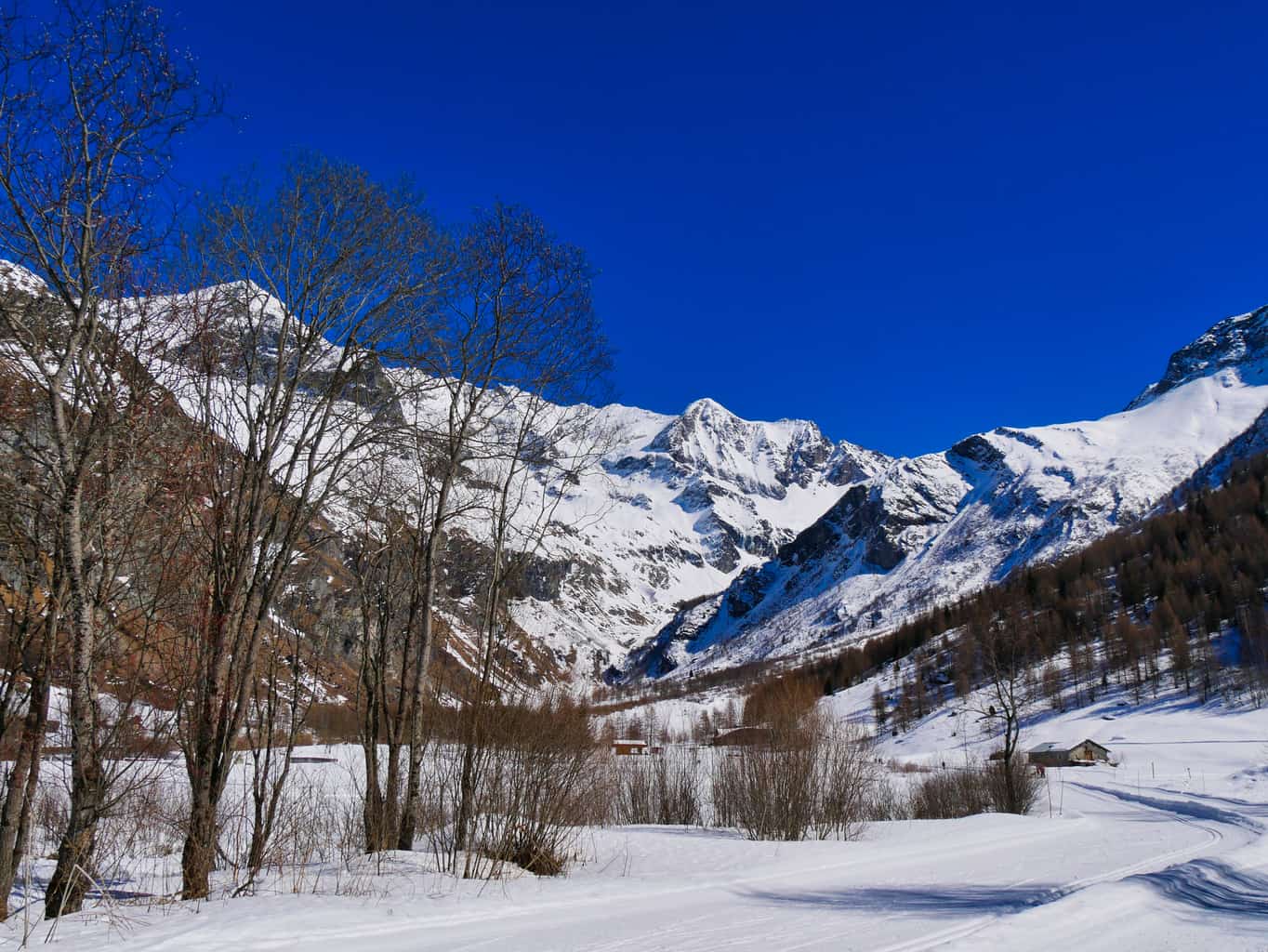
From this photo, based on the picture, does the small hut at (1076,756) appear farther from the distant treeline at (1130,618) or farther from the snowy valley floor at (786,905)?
the snowy valley floor at (786,905)

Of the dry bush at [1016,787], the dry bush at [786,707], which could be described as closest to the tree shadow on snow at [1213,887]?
the dry bush at [786,707]

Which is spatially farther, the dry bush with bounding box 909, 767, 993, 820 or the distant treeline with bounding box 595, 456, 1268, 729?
the distant treeline with bounding box 595, 456, 1268, 729

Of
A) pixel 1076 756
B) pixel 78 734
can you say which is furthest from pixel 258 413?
pixel 1076 756

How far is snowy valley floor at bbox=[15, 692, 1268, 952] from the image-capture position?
735 cm

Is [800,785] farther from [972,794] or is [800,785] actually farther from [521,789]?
[521,789]

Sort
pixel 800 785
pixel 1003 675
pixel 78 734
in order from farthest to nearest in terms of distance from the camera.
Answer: pixel 1003 675 < pixel 800 785 < pixel 78 734

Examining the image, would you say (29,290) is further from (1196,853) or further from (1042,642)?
(1042,642)

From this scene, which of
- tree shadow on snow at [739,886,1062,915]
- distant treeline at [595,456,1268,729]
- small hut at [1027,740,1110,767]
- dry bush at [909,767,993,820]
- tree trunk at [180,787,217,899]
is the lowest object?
small hut at [1027,740,1110,767]

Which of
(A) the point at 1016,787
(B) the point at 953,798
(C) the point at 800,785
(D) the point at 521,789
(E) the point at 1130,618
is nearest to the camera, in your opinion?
(D) the point at 521,789

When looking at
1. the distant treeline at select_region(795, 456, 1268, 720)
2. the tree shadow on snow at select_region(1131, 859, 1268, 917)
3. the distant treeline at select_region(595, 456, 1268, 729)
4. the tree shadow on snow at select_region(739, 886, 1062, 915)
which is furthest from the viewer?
the distant treeline at select_region(795, 456, 1268, 720)

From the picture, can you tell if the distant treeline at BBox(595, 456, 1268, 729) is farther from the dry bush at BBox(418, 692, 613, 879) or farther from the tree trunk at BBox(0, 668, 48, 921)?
the tree trunk at BBox(0, 668, 48, 921)

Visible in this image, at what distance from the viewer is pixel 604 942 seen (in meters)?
7.69

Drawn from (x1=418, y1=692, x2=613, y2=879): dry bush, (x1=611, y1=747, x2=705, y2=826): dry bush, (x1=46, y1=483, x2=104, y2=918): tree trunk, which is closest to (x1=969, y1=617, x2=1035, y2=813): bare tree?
(x1=611, y1=747, x2=705, y2=826): dry bush

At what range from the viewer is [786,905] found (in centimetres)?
1048
